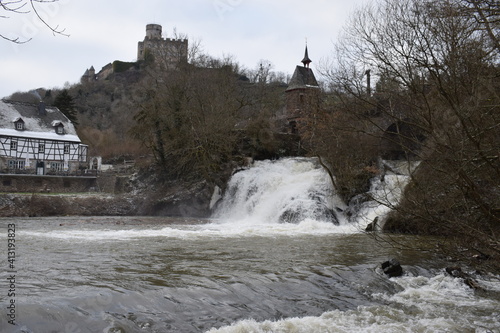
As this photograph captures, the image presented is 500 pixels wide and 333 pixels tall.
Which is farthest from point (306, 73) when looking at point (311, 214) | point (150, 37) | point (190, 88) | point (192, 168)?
point (150, 37)

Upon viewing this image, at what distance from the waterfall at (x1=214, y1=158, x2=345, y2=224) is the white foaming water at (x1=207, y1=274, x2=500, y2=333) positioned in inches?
461

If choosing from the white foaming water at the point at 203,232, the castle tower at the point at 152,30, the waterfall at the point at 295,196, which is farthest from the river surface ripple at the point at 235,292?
the castle tower at the point at 152,30

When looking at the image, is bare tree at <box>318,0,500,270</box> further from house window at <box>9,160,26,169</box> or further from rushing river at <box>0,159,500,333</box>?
house window at <box>9,160,26,169</box>

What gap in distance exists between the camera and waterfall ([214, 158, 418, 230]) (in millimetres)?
19406

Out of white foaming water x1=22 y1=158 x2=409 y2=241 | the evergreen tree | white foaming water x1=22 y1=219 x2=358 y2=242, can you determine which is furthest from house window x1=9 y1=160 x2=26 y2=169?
white foaming water x1=22 y1=219 x2=358 y2=242

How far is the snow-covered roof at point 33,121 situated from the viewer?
40781 mm

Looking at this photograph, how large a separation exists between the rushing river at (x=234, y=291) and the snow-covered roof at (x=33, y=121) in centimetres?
3311

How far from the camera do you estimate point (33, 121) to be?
43.0 meters

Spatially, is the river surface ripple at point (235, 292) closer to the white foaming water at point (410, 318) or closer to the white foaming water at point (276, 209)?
the white foaming water at point (410, 318)

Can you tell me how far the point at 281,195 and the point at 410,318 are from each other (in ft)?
49.6

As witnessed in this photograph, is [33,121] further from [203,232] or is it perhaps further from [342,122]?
[342,122]

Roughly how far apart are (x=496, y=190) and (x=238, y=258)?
5.55 metres

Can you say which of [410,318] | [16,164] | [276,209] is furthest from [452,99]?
[16,164]

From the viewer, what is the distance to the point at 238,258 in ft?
33.2
